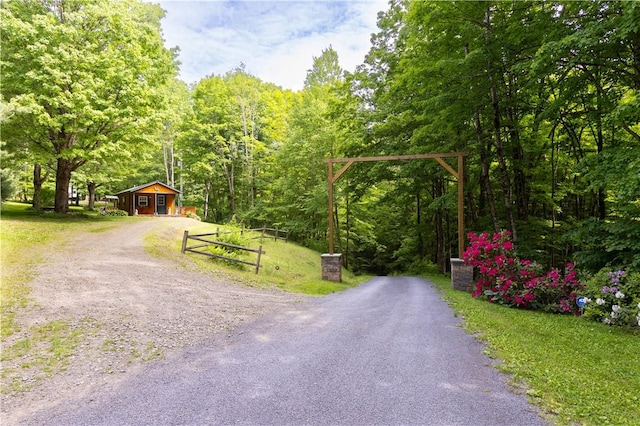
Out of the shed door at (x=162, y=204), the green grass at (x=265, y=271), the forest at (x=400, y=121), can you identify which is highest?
the forest at (x=400, y=121)

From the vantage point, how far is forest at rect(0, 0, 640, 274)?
8.02 m

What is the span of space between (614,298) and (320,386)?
22.0ft

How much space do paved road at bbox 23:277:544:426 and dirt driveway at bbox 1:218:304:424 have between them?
18.9 inches

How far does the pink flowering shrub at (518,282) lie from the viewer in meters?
8.08

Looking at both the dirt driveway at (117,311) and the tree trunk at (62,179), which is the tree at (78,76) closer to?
the tree trunk at (62,179)

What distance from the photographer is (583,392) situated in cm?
338

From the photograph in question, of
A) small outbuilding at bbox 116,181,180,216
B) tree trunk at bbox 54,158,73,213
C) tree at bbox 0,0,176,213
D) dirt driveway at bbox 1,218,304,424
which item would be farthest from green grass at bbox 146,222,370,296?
small outbuilding at bbox 116,181,180,216

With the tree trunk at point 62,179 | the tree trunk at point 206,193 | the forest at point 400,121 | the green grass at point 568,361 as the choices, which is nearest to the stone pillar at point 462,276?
the forest at point 400,121

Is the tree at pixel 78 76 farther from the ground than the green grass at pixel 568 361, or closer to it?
farther from the ground

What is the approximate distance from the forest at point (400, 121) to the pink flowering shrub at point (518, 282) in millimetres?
798

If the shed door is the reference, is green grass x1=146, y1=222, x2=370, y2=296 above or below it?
below

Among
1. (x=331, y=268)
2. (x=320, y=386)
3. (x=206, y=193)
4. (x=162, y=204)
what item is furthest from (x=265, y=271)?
(x=206, y=193)

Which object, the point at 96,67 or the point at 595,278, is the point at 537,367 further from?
the point at 96,67

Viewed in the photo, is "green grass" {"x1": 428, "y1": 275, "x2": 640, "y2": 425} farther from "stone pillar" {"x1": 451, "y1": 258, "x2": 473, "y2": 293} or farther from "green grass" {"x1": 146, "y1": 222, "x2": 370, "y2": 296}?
"green grass" {"x1": 146, "y1": 222, "x2": 370, "y2": 296}
